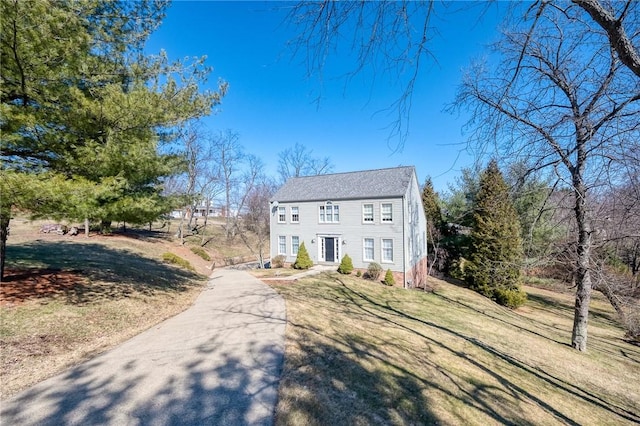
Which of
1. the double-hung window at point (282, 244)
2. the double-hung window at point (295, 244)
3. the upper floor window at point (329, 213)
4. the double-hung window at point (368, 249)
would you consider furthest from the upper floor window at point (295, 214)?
the double-hung window at point (368, 249)

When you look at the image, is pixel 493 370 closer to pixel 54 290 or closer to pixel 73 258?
pixel 54 290

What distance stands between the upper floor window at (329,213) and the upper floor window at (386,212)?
3306mm

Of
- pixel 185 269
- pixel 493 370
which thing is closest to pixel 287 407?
pixel 493 370

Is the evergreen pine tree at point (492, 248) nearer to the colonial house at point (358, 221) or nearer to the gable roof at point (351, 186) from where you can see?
the colonial house at point (358, 221)

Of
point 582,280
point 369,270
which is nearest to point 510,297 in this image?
point 369,270

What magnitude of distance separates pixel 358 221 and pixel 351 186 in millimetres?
3030

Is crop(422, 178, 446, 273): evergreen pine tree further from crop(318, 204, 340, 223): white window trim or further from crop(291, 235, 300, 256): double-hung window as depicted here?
crop(291, 235, 300, 256): double-hung window

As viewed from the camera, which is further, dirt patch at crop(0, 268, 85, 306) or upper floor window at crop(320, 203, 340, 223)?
upper floor window at crop(320, 203, 340, 223)

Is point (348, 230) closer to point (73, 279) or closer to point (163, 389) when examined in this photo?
point (73, 279)

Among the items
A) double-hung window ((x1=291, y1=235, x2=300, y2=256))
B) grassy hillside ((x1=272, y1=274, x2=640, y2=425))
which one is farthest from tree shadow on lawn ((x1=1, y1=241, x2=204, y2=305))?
double-hung window ((x1=291, y1=235, x2=300, y2=256))

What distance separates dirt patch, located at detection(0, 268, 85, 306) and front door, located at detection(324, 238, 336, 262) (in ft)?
46.6

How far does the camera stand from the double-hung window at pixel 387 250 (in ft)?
58.1

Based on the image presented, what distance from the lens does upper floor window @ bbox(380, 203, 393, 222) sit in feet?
58.1

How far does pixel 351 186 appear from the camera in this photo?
20344mm
